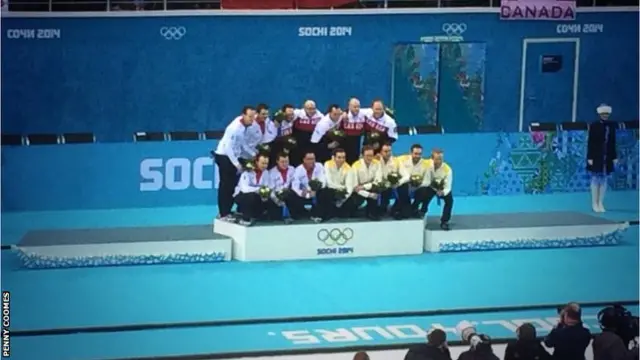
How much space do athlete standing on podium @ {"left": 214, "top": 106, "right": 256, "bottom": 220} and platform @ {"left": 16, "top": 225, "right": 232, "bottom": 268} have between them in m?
0.41

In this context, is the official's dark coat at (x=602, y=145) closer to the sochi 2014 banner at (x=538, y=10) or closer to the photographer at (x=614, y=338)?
the sochi 2014 banner at (x=538, y=10)

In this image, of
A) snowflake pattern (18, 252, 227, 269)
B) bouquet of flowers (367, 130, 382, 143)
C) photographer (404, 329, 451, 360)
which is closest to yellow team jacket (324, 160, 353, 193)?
bouquet of flowers (367, 130, 382, 143)

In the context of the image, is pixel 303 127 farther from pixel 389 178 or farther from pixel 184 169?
pixel 184 169

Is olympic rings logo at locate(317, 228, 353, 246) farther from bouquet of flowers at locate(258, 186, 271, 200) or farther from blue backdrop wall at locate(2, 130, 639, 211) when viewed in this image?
blue backdrop wall at locate(2, 130, 639, 211)

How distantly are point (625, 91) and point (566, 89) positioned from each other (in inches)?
28.2

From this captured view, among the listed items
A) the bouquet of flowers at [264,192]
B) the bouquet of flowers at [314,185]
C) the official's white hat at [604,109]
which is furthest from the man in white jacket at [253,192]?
the official's white hat at [604,109]

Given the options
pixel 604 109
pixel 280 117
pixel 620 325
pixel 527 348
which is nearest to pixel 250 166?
pixel 280 117

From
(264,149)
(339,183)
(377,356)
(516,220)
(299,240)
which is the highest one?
(264,149)

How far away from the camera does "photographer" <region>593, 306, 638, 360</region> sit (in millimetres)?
11422

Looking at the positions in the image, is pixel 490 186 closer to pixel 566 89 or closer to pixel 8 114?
pixel 566 89

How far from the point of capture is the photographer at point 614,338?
11.4 meters

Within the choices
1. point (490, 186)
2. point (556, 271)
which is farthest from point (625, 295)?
point (490, 186)

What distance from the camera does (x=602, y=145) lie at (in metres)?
17.2

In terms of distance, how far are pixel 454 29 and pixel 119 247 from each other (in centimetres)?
468
